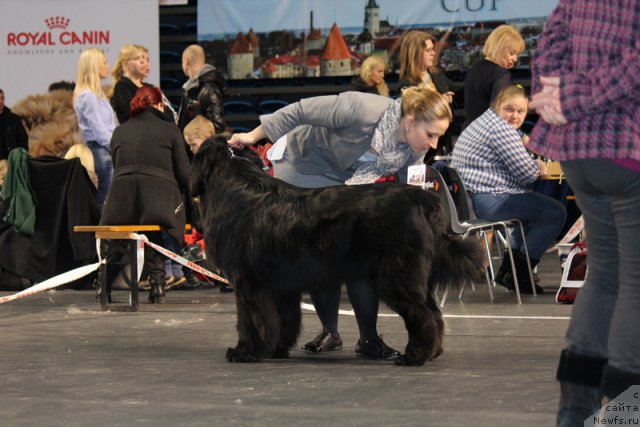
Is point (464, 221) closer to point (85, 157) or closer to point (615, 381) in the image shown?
point (85, 157)

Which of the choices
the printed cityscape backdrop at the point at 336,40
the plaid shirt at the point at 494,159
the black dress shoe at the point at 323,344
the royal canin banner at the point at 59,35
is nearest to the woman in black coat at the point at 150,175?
the plaid shirt at the point at 494,159

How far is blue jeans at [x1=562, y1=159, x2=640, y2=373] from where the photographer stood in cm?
248

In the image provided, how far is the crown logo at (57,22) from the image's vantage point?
35.0 feet

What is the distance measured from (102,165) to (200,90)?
41.9 inches

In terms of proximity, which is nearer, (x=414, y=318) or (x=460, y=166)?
(x=414, y=318)

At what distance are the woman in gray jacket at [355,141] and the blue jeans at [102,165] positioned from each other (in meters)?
3.58

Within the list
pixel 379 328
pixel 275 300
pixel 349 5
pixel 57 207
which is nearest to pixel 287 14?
pixel 349 5

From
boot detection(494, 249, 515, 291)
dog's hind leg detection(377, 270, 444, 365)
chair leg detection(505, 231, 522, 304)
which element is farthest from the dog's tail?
boot detection(494, 249, 515, 291)

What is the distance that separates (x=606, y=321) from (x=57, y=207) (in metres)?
5.48

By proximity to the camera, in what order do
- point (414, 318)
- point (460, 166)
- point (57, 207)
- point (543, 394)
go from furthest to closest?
point (57, 207) → point (460, 166) → point (414, 318) → point (543, 394)

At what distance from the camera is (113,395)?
140 inches

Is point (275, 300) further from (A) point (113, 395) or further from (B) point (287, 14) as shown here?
(B) point (287, 14)

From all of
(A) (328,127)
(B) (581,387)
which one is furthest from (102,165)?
(B) (581,387)

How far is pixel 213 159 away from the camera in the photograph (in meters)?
4.47
